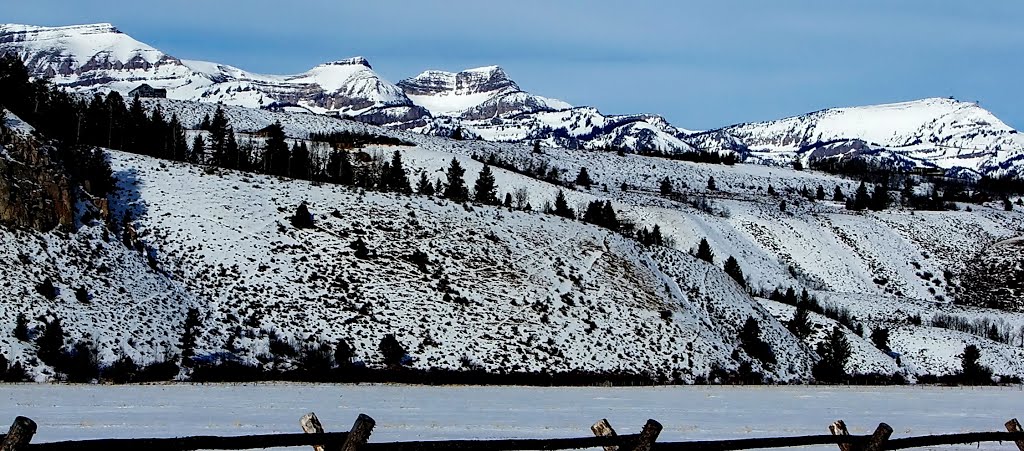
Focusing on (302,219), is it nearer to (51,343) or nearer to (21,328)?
(21,328)

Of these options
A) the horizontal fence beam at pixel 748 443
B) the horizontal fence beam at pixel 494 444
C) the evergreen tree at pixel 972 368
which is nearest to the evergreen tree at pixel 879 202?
the evergreen tree at pixel 972 368

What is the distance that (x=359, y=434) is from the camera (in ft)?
32.7

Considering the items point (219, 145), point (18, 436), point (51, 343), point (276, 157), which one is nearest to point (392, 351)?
point (51, 343)

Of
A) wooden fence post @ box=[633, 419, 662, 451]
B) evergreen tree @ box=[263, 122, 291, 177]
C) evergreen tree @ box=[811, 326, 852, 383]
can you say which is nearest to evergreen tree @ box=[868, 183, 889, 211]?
evergreen tree @ box=[811, 326, 852, 383]

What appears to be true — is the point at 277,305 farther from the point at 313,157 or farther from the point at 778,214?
the point at 778,214

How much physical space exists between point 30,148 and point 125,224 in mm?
7903

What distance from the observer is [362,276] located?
6594 centimetres

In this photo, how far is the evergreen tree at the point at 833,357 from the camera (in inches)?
2650

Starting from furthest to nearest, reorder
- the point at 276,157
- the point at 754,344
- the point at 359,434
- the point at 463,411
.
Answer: the point at 276,157, the point at 754,344, the point at 463,411, the point at 359,434

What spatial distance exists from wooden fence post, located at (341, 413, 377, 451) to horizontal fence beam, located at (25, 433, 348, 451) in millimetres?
334

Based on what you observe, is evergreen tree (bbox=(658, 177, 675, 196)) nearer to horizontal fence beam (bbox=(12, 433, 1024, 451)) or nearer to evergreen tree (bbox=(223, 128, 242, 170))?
evergreen tree (bbox=(223, 128, 242, 170))

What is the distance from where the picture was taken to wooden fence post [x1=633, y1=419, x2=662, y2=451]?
440 inches

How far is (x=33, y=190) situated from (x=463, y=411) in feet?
143

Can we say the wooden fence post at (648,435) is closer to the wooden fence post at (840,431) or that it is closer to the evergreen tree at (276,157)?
the wooden fence post at (840,431)
